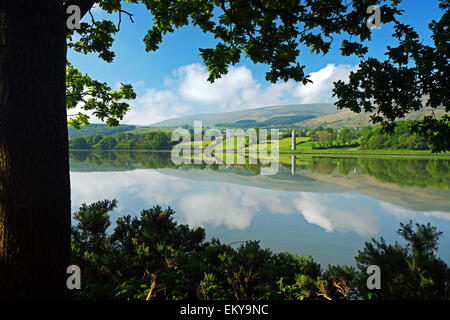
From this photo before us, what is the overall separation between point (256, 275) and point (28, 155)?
305 centimetres

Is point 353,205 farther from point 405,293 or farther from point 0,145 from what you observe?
point 0,145

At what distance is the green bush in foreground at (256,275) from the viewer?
2252 mm

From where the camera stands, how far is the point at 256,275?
2.81 meters

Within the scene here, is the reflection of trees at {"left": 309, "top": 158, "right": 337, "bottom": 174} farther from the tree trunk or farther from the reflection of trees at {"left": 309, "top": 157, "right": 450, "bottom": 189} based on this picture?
the tree trunk

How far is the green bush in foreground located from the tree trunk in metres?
0.61

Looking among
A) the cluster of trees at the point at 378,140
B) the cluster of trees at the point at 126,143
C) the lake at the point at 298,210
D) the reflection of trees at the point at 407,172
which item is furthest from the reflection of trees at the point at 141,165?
the cluster of trees at the point at 126,143

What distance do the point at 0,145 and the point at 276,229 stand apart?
656cm

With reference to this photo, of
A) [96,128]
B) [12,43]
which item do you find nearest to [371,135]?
[12,43]

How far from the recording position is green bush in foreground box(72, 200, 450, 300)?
225 centimetres

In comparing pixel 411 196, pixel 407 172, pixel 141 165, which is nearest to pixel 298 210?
pixel 411 196

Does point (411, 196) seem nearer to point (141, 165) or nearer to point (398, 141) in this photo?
point (141, 165)

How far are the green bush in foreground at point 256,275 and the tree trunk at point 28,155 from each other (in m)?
0.61

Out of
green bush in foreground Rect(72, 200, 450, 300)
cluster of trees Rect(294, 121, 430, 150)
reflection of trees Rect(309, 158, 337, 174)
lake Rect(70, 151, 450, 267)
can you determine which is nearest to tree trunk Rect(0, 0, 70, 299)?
green bush in foreground Rect(72, 200, 450, 300)

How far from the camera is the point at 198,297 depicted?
→ 8.30 ft
